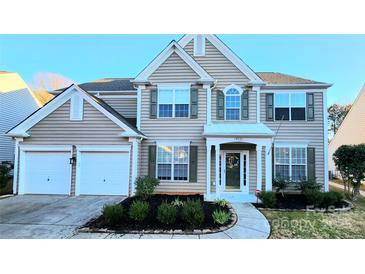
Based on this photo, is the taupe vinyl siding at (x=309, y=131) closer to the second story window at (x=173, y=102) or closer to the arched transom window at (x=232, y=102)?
the arched transom window at (x=232, y=102)

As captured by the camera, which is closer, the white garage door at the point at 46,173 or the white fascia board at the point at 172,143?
the white garage door at the point at 46,173

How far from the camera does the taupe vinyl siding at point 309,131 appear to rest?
11273mm

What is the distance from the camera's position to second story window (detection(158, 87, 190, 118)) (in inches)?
439

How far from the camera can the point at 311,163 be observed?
1117cm

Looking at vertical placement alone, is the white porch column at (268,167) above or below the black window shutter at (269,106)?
below

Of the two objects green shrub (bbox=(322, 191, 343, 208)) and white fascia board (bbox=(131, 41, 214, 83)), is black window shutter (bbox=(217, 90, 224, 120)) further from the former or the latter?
green shrub (bbox=(322, 191, 343, 208))

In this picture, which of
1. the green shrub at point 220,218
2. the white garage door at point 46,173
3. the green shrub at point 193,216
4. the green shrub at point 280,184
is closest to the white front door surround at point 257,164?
the green shrub at point 280,184

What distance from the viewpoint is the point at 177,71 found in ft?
36.6

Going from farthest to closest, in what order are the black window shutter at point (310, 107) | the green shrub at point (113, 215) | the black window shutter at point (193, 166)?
1. the black window shutter at point (310, 107)
2. the black window shutter at point (193, 166)
3. the green shrub at point (113, 215)

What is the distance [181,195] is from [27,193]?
7163 mm

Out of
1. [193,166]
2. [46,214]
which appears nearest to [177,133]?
[193,166]

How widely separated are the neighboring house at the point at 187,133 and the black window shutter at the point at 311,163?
0.05 meters
